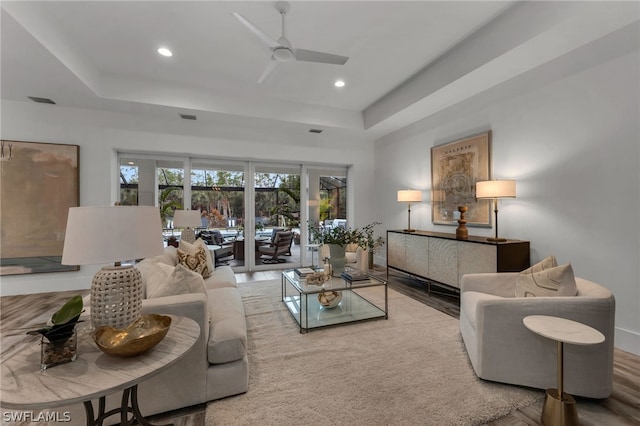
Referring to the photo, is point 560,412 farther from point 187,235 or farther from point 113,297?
point 187,235

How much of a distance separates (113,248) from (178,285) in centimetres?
70

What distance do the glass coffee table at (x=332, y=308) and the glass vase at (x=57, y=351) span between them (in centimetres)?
177

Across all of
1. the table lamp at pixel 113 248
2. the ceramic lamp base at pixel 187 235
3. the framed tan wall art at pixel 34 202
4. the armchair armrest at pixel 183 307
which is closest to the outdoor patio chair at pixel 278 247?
the ceramic lamp base at pixel 187 235

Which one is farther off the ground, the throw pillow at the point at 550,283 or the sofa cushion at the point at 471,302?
the throw pillow at the point at 550,283

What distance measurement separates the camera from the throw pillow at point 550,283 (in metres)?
1.83

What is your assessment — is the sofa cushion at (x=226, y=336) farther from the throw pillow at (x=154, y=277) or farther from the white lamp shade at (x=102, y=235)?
the white lamp shade at (x=102, y=235)

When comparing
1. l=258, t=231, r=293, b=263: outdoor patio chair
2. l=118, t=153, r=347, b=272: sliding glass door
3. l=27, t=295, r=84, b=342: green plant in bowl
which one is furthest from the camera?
l=258, t=231, r=293, b=263: outdoor patio chair

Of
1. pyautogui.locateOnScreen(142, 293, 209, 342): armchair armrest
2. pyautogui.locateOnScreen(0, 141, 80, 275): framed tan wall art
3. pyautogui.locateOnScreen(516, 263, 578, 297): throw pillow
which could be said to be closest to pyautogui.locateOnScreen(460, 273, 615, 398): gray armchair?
pyautogui.locateOnScreen(516, 263, 578, 297): throw pillow

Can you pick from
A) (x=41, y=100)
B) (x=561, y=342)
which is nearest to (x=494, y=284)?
(x=561, y=342)

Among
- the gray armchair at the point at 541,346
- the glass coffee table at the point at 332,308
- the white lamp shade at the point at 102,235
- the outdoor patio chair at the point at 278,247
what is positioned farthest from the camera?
the outdoor patio chair at the point at 278,247

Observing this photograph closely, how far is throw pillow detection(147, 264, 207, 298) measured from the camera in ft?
5.86

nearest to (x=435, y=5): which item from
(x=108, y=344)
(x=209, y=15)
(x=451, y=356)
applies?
(x=209, y=15)

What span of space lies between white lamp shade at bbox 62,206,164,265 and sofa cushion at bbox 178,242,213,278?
73.8 inches

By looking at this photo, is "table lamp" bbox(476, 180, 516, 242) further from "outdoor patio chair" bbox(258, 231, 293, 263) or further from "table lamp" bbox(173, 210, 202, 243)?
"table lamp" bbox(173, 210, 202, 243)
